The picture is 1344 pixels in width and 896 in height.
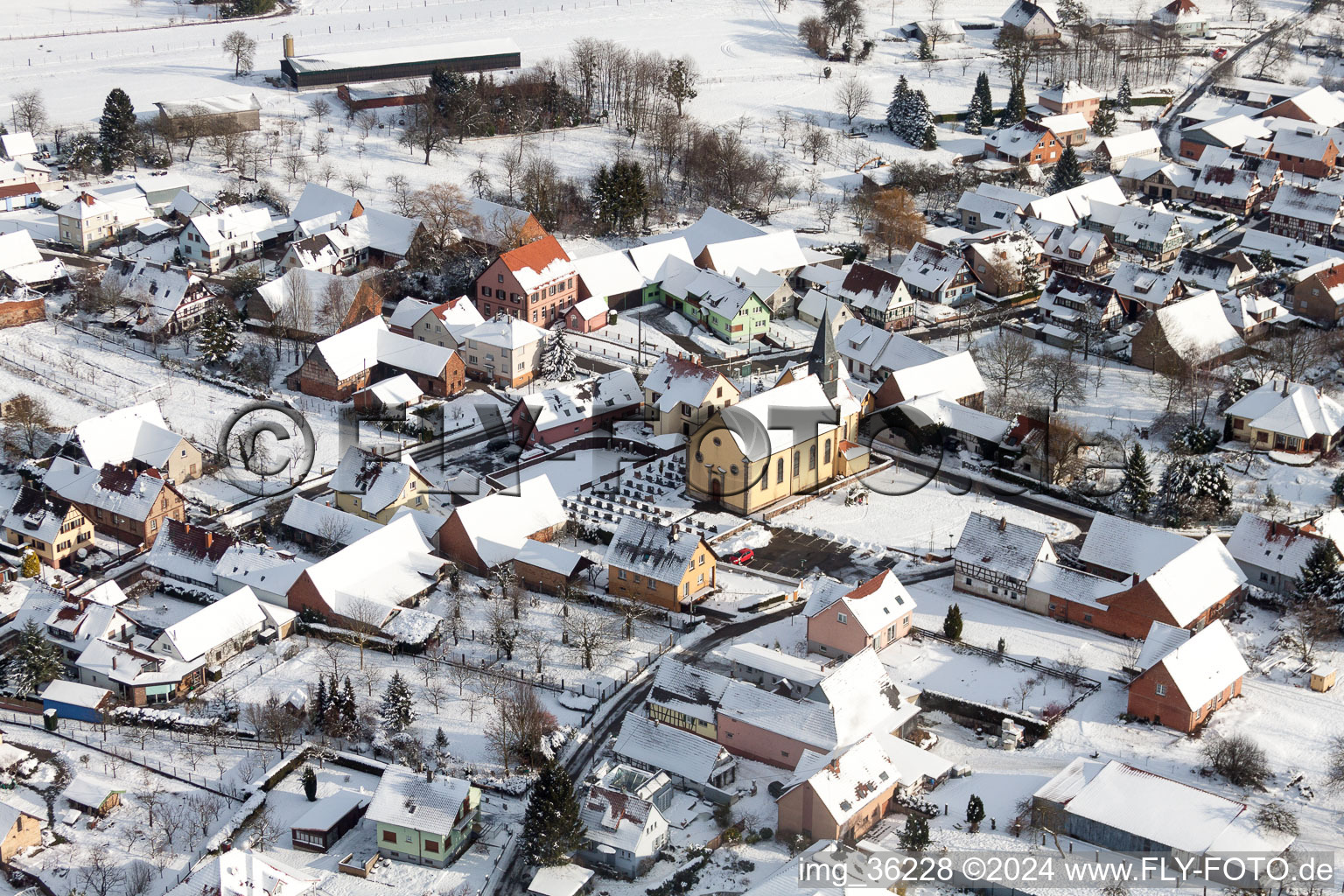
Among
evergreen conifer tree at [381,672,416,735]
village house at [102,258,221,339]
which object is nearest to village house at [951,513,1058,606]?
evergreen conifer tree at [381,672,416,735]

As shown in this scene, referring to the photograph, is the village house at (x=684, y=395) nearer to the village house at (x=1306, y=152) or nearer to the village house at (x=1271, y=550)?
the village house at (x=1271, y=550)

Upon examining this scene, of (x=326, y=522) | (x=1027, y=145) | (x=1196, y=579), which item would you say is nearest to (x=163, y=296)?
(x=326, y=522)

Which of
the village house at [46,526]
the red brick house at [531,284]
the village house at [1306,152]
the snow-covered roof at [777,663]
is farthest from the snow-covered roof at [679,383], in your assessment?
the village house at [1306,152]

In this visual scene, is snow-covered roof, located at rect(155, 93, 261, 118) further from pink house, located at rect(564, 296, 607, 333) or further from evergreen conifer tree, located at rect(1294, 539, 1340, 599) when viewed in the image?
evergreen conifer tree, located at rect(1294, 539, 1340, 599)

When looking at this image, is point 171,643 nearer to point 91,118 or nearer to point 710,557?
point 710,557

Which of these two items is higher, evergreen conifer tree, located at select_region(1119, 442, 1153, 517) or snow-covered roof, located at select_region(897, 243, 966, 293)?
snow-covered roof, located at select_region(897, 243, 966, 293)

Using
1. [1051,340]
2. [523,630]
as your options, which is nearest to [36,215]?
[523,630]

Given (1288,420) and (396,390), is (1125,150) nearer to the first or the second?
(1288,420)
